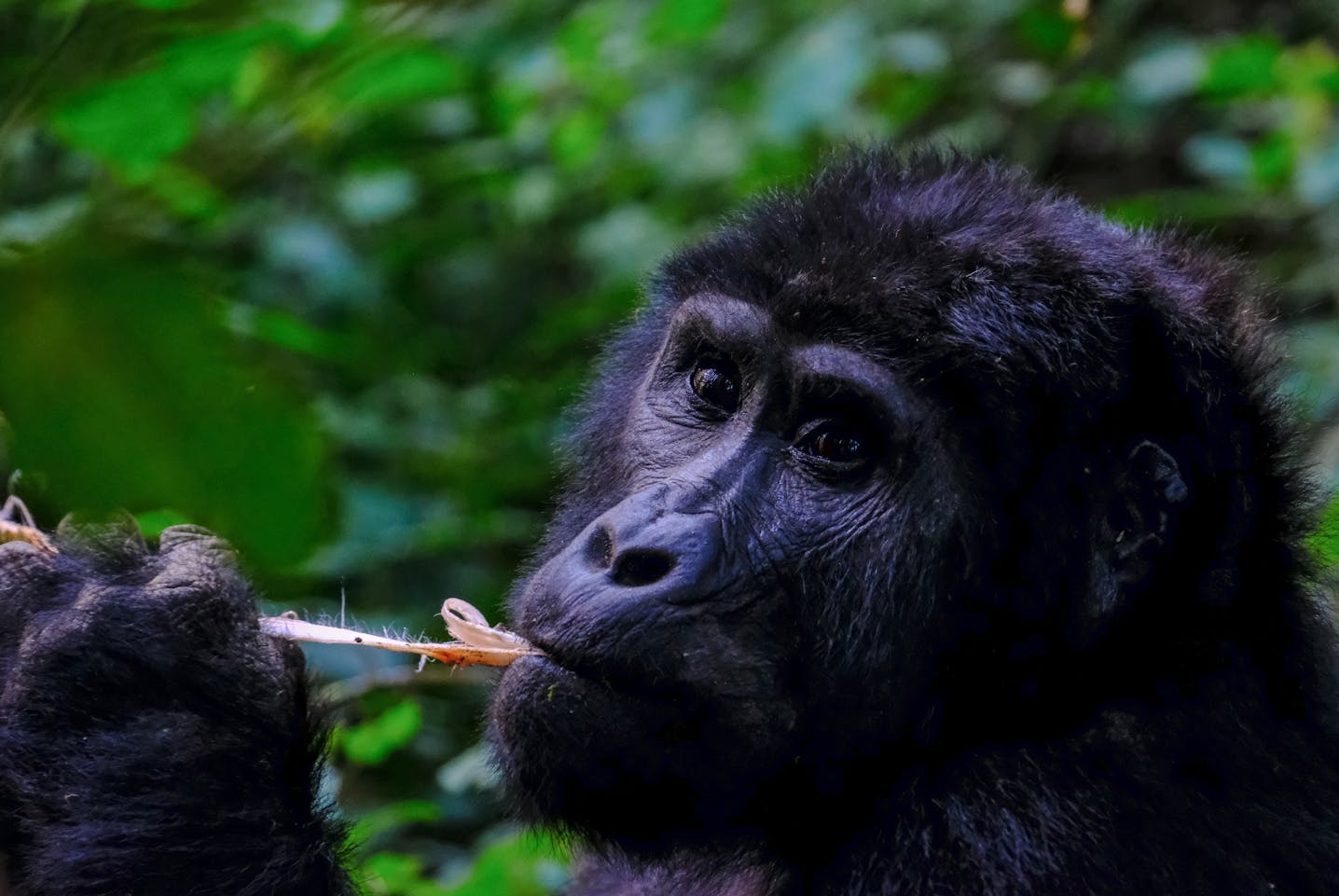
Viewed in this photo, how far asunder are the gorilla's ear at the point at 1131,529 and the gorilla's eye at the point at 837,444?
43cm

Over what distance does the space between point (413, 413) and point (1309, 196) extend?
12.1 feet

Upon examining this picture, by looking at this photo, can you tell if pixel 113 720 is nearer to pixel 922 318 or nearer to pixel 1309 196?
pixel 922 318

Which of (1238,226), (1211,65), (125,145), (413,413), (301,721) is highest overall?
(125,145)

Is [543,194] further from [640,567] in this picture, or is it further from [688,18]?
[640,567]

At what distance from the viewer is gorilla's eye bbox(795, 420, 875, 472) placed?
101 inches

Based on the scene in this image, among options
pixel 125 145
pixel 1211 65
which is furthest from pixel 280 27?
pixel 1211 65

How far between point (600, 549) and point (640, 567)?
84 mm

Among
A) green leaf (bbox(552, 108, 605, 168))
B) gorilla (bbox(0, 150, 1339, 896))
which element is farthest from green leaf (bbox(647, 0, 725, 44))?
gorilla (bbox(0, 150, 1339, 896))

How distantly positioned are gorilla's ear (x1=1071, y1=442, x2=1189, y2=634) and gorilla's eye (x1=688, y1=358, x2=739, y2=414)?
2.37 ft

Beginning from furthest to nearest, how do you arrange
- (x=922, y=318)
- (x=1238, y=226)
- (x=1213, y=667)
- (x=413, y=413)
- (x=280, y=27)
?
1. (x=1238, y=226)
2. (x=413, y=413)
3. (x=922, y=318)
4. (x=1213, y=667)
5. (x=280, y=27)

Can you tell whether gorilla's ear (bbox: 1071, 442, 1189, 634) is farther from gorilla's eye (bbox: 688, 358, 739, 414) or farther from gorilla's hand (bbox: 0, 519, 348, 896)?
gorilla's hand (bbox: 0, 519, 348, 896)

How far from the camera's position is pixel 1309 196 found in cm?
519

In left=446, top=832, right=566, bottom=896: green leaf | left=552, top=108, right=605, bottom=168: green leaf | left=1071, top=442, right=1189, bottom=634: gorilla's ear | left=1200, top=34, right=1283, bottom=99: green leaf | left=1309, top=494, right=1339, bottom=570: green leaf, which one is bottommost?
left=446, top=832, right=566, bottom=896: green leaf

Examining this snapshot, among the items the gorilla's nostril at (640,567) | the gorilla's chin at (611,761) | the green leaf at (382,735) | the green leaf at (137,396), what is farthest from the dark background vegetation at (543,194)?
the green leaf at (137,396)
